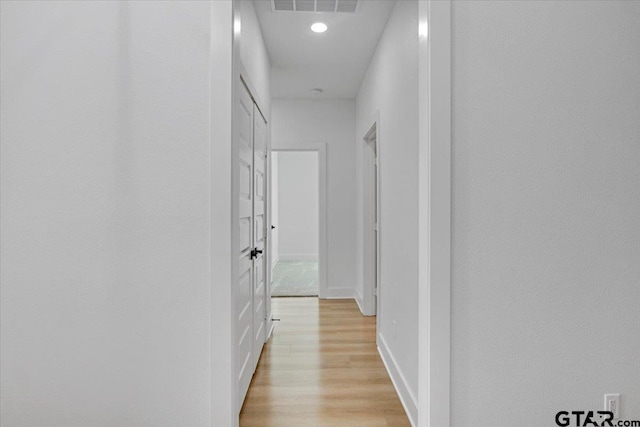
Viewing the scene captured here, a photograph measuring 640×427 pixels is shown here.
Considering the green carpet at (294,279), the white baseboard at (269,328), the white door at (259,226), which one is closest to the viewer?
A: the white door at (259,226)

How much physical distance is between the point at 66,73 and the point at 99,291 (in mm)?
930

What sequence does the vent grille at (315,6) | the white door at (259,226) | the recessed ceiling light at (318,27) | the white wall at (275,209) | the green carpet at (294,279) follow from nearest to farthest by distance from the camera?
the vent grille at (315,6) → the white door at (259,226) → the recessed ceiling light at (318,27) → the green carpet at (294,279) → the white wall at (275,209)

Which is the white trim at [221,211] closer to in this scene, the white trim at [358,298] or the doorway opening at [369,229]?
the doorway opening at [369,229]

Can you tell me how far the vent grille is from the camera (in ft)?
8.47

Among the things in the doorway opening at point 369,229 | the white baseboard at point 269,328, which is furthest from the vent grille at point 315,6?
the white baseboard at point 269,328

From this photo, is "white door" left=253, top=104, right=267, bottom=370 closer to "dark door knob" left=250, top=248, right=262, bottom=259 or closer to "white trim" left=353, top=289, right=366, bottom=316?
"dark door knob" left=250, top=248, right=262, bottom=259

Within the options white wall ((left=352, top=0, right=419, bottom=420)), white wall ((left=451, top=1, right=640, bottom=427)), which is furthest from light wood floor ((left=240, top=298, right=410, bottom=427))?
white wall ((left=451, top=1, right=640, bottom=427))

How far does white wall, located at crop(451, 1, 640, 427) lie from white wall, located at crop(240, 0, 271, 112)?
137 cm

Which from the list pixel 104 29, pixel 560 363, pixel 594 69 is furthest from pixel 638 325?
pixel 104 29

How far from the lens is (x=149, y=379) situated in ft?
5.13

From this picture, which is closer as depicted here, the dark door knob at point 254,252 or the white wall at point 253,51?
the white wall at point 253,51

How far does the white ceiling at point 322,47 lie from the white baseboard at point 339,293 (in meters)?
2.54

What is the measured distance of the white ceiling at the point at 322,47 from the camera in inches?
111

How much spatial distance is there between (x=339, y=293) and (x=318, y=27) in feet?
10.5
